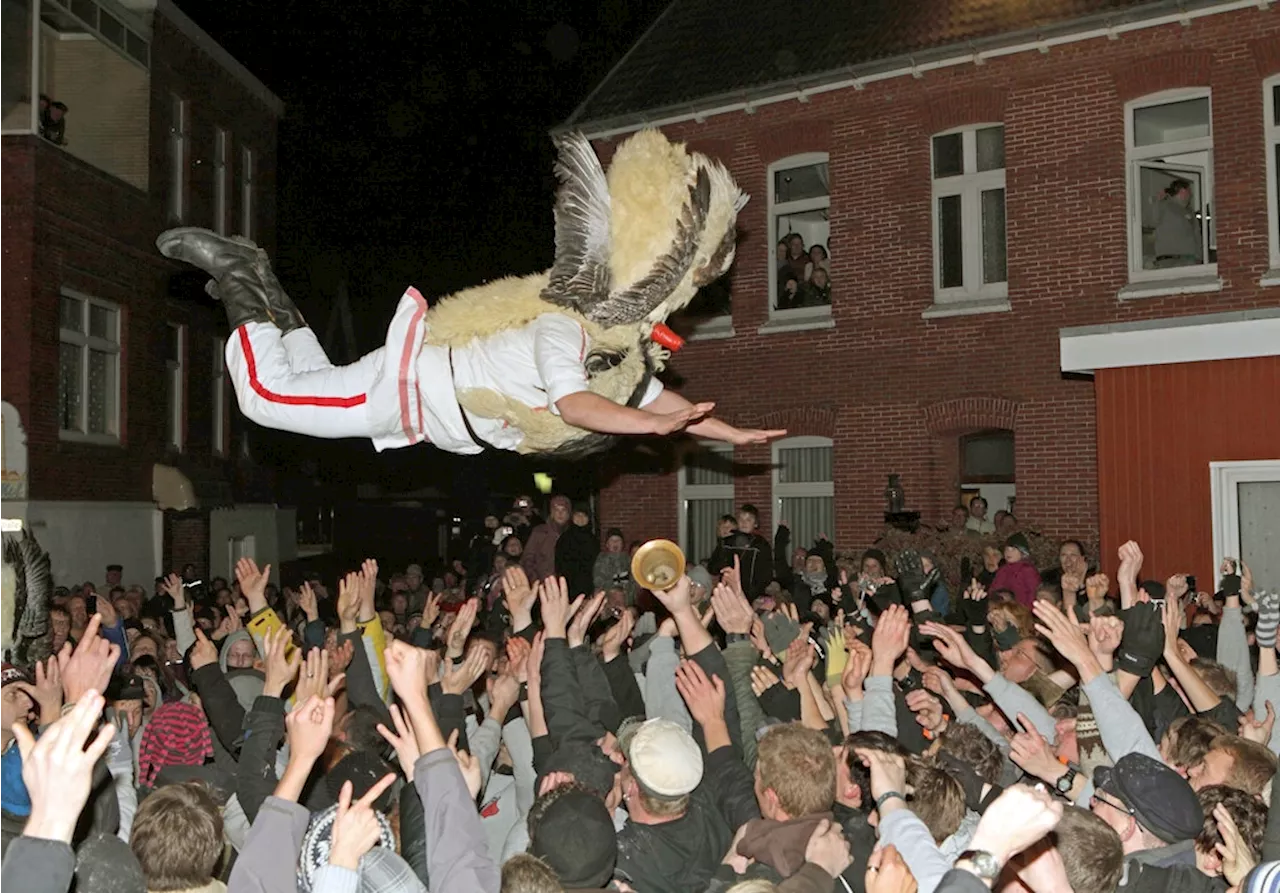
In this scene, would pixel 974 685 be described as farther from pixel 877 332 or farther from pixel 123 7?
pixel 123 7

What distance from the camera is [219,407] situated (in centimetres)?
2117

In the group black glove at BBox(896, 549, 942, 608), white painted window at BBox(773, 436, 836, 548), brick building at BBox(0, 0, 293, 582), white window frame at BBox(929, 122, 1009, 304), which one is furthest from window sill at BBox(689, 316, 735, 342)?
black glove at BBox(896, 549, 942, 608)

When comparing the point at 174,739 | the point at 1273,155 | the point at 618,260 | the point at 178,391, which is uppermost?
the point at 1273,155

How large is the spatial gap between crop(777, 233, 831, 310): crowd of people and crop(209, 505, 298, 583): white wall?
936cm

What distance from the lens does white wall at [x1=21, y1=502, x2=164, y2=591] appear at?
1573cm

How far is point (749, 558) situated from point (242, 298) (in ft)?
23.1

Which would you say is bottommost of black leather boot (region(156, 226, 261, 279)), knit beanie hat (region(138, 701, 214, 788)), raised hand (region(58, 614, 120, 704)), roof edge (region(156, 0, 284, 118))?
knit beanie hat (region(138, 701, 214, 788))

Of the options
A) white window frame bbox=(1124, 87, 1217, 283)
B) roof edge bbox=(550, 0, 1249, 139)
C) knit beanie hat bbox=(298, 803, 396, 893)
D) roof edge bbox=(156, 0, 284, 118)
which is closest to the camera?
knit beanie hat bbox=(298, 803, 396, 893)

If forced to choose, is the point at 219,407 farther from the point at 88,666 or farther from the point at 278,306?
the point at 88,666

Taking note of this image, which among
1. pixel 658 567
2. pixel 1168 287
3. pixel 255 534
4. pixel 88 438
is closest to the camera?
pixel 658 567

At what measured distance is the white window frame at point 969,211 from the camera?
1475cm

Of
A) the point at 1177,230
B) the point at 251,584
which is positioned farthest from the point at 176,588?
the point at 1177,230

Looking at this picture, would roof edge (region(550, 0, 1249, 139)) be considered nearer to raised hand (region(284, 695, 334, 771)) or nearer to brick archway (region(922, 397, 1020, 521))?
→ brick archway (region(922, 397, 1020, 521))

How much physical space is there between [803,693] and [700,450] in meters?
11.0
